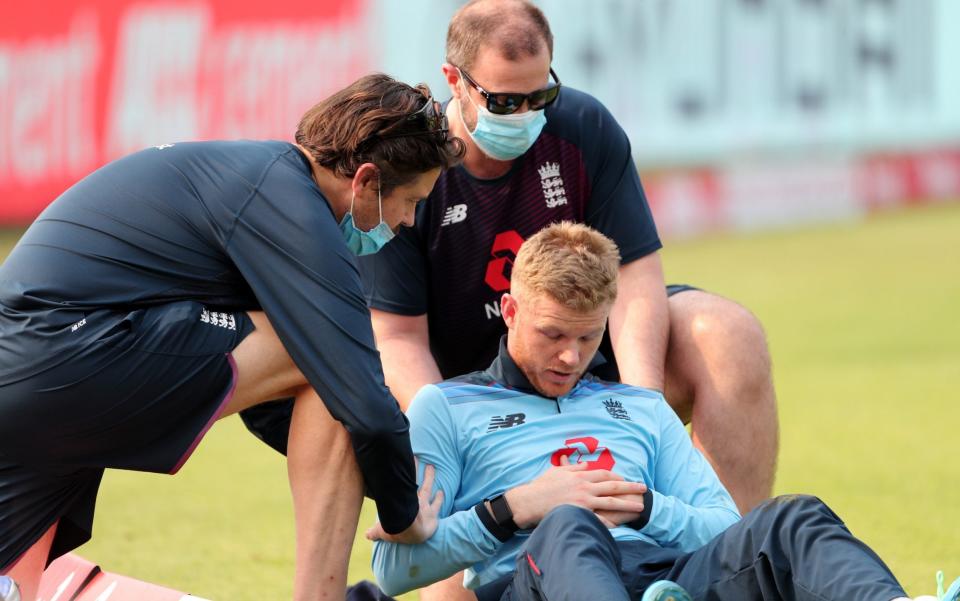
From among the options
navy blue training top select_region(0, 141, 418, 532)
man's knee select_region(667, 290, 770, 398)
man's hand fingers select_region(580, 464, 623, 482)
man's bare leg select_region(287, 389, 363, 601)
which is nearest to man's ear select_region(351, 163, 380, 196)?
navy blue training top select_region(0, 141, 418, 532)

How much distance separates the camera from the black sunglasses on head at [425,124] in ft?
12.3

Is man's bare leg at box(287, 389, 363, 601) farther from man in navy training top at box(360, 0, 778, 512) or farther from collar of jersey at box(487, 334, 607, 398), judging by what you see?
man in navy training top at box(360, 0, 778, 512)

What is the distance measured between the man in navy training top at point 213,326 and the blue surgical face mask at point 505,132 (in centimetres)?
89

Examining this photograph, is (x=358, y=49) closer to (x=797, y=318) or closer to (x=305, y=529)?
(x=797, y=318)

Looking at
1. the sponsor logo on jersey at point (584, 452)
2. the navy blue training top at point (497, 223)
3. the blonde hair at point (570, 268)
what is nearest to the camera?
the blonde hair at point (570, 268)

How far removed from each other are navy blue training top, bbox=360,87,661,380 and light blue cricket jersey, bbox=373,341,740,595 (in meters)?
0.81

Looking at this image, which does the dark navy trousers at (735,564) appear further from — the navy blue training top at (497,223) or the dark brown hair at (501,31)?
the dark brown hair at (501,31)

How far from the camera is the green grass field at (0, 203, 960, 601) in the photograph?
16.9 ft

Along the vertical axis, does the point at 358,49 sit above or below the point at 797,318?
above

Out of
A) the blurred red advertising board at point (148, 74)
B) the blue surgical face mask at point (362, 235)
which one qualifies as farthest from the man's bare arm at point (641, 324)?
the blurred red advertising board at point (148, 74)

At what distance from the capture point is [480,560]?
380 centimetres

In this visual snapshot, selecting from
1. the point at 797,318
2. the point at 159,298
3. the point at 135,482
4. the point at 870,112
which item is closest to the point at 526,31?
the point at 159,298

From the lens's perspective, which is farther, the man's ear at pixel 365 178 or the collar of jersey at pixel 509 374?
the collar of jersey at pixel 509 374

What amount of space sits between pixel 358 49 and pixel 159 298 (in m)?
10.9
